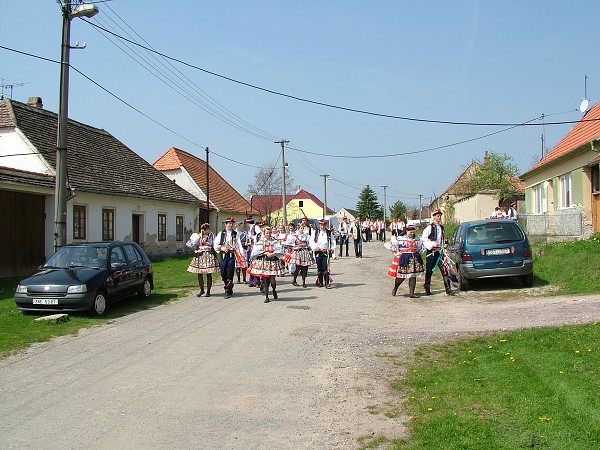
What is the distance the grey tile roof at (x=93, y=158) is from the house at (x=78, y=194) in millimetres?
49

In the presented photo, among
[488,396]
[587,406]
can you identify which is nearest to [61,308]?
[488,396]

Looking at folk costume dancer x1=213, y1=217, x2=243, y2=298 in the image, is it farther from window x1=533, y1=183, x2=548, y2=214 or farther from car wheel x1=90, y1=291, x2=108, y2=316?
window x1=533, y1=183, x2=548, y2=214

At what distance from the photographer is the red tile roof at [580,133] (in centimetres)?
2173

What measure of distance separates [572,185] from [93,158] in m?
20.3

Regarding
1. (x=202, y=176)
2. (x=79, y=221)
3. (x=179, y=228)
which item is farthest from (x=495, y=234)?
(x=202, y=176)

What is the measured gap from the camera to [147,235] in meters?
29.0

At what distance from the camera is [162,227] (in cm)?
3092

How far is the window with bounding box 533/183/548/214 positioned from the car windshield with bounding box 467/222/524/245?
14.7 metres

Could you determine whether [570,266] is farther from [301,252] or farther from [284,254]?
[284,254]

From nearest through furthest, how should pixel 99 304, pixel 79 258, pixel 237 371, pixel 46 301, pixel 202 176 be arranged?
1. pixel 237 371
2. pixel 46 301
3. pixel 99 304
4. pixel 79 258
5. pixel 202 176

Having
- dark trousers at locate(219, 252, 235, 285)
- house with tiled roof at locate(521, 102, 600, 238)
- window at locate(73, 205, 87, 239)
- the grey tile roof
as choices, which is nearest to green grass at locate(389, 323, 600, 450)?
dark trousers at locate(219, 252, 235, 285)

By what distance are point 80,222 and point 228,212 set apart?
19.3m

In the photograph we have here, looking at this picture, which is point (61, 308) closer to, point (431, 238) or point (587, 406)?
point (431, 238)

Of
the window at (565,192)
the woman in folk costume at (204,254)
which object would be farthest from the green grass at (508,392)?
the window at (565,192)
